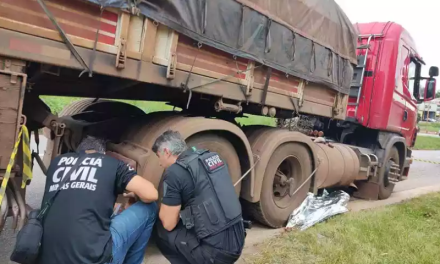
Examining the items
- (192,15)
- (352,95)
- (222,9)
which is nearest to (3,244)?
(192,15)

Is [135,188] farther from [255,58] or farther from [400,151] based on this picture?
[400,151]

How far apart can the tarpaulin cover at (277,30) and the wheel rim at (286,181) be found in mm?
1070

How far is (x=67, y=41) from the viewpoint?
2.33 m

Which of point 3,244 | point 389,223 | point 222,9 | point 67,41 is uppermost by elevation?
point 222,9

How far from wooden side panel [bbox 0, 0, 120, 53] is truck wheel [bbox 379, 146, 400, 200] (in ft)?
18.0

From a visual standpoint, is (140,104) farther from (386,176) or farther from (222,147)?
(222,147)

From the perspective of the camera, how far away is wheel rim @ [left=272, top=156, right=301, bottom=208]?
180 inches

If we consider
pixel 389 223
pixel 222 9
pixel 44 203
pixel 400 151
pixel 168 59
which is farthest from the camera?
pixel 400 151

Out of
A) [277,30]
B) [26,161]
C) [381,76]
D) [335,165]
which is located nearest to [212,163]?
[26,161]

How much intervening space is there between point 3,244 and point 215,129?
2.10 m

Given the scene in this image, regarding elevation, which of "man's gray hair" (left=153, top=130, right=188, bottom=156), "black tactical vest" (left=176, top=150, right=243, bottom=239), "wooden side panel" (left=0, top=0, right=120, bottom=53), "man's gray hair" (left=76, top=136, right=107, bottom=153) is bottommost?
"black tactical vest" (left=176, top=150, right=243, bottom=239)

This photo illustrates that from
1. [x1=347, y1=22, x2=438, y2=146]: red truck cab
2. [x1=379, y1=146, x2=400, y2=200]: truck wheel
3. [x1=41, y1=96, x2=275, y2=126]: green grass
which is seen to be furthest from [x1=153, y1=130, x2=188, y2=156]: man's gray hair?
Answer: [x1=379, y1=146, x2=400, y2=200]: truck wheel

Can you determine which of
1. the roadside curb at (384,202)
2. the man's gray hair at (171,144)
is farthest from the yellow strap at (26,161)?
the roadside curb at (384,202)

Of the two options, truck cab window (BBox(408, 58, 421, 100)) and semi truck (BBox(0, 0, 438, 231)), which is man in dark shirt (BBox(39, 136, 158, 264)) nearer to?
semi truck (BBox(0, 0, 438, 231))
